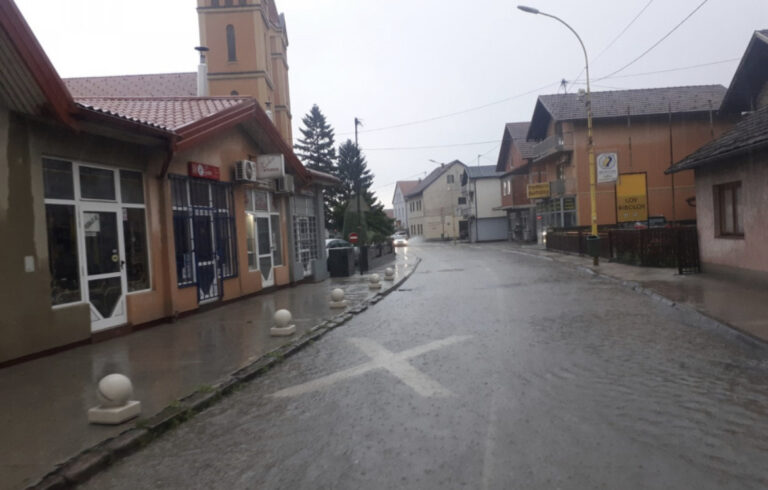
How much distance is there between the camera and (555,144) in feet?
127

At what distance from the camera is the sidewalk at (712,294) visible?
9.71m

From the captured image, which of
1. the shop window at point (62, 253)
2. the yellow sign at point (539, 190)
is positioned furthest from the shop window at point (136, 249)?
the yellow sign at point (539, 190)

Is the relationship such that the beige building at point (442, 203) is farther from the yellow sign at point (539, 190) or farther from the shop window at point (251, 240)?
the shop window at point (251, 240)

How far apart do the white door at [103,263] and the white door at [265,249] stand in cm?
618

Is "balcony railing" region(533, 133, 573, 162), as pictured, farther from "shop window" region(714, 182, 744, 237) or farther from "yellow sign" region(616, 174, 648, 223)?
"shop window" region(714, 182, 744, 237)

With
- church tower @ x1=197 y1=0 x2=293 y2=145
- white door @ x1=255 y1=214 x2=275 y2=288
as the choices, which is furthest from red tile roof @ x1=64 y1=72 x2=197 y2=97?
white door @ x1=255 y1=214 x2=275 y2=288

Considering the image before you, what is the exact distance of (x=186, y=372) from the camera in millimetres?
7715

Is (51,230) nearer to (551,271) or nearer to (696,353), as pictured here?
(696,353)

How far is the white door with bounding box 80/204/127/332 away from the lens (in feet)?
33.0

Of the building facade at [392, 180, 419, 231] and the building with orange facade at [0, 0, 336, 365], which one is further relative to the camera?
the building facade at [392, 180, 419, 231]

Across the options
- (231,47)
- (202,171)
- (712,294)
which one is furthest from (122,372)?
(231,47)

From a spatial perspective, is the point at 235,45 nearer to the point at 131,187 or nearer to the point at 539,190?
the point at 539,190

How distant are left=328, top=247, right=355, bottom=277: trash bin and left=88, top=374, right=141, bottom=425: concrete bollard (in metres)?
17.3

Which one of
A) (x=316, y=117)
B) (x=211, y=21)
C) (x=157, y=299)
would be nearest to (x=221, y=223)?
(x=157, y=299)
